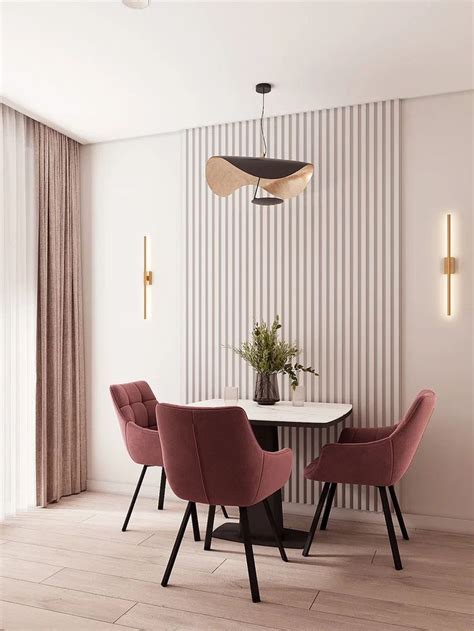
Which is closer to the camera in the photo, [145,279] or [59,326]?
[59,326]

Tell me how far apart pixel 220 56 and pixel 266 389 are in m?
1.94

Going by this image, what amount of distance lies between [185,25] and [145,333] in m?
2.34

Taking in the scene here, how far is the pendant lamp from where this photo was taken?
310cm

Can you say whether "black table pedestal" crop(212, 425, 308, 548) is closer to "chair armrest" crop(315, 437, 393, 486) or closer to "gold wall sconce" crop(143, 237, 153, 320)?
"chair armrest" crop(315, 437, 393, 486)

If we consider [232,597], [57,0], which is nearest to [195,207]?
[57,0]

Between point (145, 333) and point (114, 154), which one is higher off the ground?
point (114, 154)

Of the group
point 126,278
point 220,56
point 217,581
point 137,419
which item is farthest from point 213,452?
point 126,278

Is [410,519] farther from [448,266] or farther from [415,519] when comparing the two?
[448,266]

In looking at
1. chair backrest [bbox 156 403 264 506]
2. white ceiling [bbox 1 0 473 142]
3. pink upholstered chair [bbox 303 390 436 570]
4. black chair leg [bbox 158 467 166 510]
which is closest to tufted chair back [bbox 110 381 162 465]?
black chair leg [bbox 158 467 166 510]

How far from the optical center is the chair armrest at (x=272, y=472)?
2818 mm

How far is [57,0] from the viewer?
2.73 m

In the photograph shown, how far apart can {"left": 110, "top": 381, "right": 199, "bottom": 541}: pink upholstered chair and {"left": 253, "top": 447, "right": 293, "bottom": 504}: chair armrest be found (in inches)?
30.5

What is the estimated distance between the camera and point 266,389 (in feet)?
12.3

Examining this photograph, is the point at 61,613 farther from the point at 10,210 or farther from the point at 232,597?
the point at 10,210
